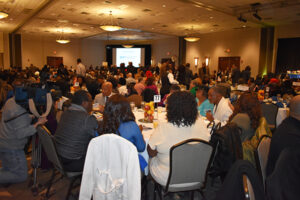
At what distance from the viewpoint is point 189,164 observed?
2053 millimetres

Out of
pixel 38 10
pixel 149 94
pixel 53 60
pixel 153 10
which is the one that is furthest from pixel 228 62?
pixel 53 60

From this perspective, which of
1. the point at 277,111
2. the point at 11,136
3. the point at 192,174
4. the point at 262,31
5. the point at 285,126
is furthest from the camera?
the point at 262,31

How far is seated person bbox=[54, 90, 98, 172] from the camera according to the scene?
8.38ft

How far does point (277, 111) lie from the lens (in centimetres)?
419

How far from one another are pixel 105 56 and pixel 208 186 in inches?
858

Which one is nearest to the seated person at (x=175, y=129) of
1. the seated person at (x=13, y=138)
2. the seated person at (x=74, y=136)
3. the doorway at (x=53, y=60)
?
the seated person at (x=74, y=136)

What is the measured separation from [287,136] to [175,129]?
2.88 feet

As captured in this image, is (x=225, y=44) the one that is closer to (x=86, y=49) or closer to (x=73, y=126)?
(x=86, y=49)

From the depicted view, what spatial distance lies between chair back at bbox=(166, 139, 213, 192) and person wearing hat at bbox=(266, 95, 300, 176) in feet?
1.56

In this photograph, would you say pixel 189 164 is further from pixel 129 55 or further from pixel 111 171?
pixel 129 55

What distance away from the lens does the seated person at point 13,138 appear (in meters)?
2.97

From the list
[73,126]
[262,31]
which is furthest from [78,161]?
[262,31]

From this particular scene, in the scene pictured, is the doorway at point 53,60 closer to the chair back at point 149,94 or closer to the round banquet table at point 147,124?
the chair back at point 149,94

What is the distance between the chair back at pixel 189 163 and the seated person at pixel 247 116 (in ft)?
2.42
